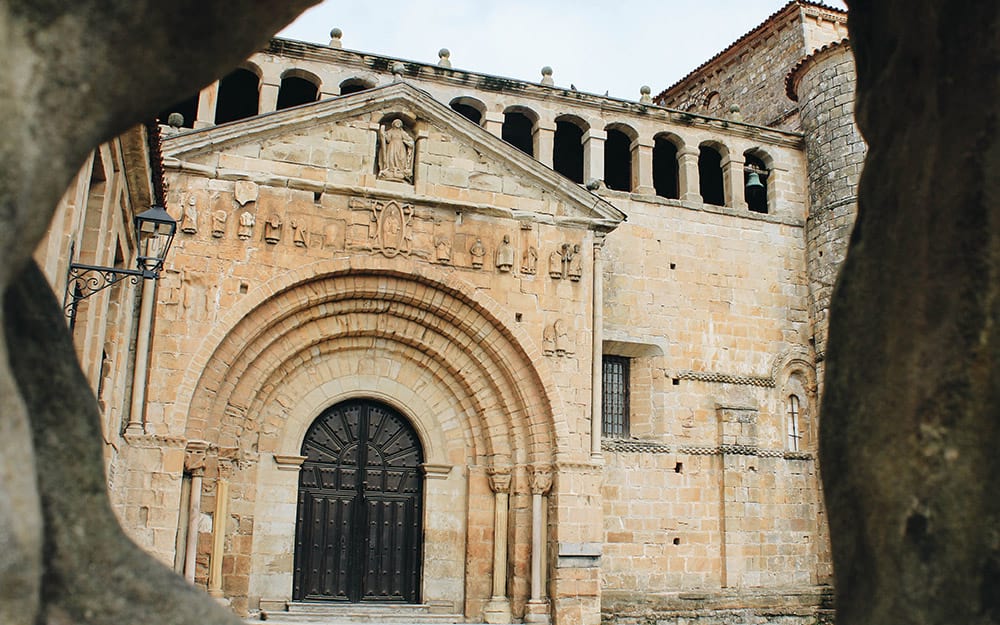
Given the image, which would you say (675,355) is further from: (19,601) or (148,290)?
(19,601)

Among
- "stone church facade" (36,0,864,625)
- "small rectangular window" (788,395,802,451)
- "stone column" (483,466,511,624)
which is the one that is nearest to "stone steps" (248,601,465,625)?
"stone church facade" (36,0,864,625)

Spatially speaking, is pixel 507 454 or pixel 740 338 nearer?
pixel 507 454

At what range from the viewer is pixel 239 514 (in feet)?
39.5

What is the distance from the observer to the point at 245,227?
Answer: 11891mm

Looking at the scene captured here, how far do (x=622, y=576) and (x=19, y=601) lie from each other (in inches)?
556

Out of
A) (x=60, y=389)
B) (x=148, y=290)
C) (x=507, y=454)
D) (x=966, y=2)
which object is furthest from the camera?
(x=507, y=454)

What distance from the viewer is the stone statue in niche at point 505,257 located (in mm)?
12883

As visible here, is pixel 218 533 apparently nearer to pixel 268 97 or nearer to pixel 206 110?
pixel 206 110

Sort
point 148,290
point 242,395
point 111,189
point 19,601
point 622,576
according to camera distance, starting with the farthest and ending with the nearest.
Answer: point 622,576, point 242,395, point 148,290, point 111,189, point 19,601

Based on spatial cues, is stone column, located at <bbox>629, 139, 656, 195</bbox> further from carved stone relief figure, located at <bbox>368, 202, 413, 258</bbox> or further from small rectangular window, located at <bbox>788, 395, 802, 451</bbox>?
carved stone relief figure, located at <bbox>368, 202, 413, 258</bbox>

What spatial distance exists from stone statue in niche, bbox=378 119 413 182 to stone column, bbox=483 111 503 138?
3647 millimetres

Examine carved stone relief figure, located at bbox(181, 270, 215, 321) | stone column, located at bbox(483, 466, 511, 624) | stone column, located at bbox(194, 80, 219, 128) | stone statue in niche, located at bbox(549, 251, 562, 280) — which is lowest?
stone column, located at bbox(483, 466, 511, 624)

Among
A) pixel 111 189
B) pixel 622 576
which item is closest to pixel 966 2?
pixel 111 189

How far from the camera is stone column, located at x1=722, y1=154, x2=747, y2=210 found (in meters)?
17.3
